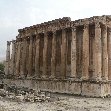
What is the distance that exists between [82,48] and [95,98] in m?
6.09

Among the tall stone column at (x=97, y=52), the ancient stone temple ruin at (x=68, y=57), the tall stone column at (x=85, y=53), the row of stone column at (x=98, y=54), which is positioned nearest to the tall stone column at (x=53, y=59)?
the ancient stone temple ruin at (x=68, y=57)

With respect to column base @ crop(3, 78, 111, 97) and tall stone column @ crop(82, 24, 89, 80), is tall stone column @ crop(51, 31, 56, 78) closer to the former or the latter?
column base @ crop(3, 78, 111, 97)

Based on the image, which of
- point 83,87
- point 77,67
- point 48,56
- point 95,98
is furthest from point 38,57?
point 95,98

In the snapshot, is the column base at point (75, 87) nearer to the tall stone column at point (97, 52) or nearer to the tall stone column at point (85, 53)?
the tall stone column at point (85, 53)

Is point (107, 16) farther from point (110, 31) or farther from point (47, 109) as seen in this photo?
point (47, 109)

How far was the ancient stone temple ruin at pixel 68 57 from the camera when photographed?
24.3 metres

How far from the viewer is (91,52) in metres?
26.0

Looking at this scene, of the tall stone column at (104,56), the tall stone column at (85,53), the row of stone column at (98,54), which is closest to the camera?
the row of stone column at (98,54)

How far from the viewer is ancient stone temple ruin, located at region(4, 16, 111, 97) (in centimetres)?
2434

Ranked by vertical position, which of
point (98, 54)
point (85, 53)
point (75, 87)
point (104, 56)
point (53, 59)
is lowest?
point (75, 87)

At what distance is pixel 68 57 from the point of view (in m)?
28.2

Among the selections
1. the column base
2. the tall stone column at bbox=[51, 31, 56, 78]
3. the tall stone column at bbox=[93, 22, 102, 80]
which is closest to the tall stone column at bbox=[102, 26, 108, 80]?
the tall stone column at bbox=[93, 22, 102, 80]

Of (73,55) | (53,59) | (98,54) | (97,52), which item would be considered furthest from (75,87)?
(53,59)

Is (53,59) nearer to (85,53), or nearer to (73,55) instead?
(73,55)
